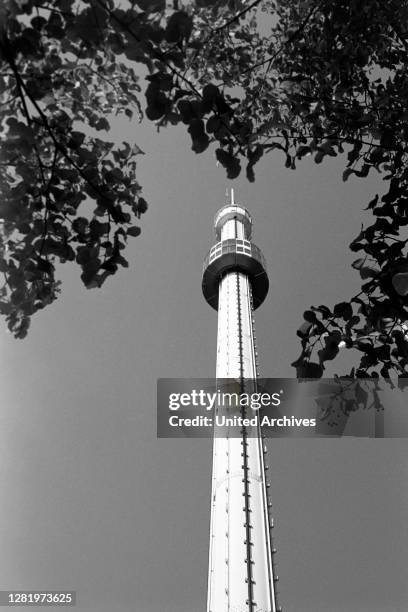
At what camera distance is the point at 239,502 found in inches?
1121

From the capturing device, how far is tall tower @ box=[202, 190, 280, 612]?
25.2 m

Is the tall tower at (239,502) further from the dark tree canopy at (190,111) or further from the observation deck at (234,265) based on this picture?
the dark tree canopy at (190,111)

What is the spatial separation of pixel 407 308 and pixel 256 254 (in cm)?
4413

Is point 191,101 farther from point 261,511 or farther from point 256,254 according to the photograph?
point 256,254

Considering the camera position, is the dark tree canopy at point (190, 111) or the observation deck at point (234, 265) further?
the observation deck at point (234, 265)

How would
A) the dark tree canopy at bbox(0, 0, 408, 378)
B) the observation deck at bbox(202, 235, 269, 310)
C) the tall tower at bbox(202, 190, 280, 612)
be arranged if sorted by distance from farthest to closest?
the observation deck at bbox(202, 235, 269, 310) < the tall tower at bbox(202, 190, 280, 612) < the dark tree canopy at bbox(0, 0, 408, 378)

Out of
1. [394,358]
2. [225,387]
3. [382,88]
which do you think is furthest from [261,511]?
[382,88]

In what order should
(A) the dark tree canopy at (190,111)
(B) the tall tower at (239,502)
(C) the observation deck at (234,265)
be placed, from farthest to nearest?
1. (C) the observation deck at (234,265)
2. (B) the tall tower at (239,502)
3. (A) the dark tree canopy at (190,111)

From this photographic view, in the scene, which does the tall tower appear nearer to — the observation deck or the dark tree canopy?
the observation deck

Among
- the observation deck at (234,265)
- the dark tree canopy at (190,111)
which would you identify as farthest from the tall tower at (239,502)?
the dark tree canopy at (190,111)

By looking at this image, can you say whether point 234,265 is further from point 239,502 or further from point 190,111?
point 190,111

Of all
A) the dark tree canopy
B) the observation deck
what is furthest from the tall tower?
the dark tree canopy

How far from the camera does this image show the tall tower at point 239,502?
25172 mm

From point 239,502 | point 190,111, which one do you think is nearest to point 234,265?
point 239,502
